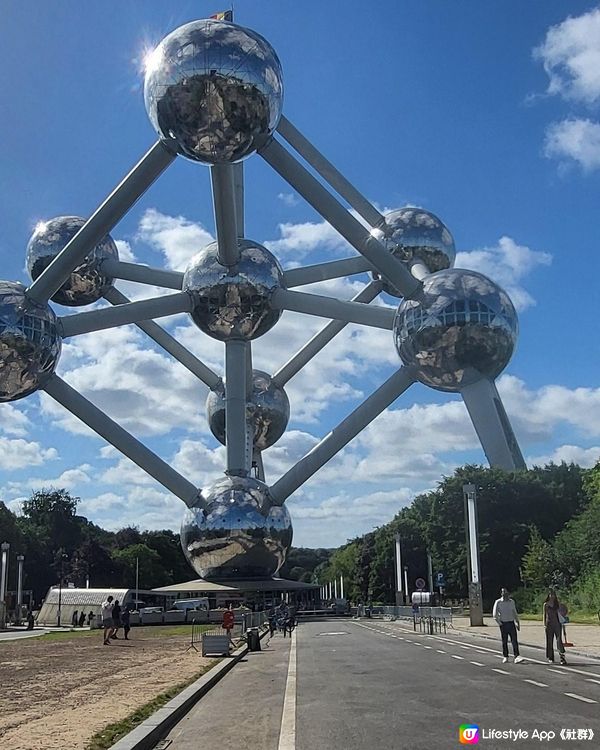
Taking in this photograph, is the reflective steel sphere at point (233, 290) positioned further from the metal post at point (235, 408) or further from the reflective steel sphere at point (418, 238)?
the reflective steel sphere at point (418, 238)

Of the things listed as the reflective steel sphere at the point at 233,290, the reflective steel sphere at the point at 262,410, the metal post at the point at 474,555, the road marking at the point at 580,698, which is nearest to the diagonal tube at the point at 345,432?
the reflective steel sphere at the point at 233,290

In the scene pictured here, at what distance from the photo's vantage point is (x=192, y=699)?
9570 millimetres

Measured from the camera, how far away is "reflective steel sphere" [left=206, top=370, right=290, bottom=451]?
22859 mm

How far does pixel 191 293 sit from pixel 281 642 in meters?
10.1

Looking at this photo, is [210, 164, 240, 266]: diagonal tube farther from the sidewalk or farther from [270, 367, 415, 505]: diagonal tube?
the sidewalk

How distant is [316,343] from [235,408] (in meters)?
4.09

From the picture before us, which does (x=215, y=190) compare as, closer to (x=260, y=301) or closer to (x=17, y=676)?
(x=260, y=301)

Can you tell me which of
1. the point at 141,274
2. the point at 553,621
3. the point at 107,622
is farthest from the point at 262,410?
the point at 553,621

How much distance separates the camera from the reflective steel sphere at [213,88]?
533 inches

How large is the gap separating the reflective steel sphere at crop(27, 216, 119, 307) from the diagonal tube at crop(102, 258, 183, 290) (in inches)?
9.9

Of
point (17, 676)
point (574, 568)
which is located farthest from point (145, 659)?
point (574, 568)

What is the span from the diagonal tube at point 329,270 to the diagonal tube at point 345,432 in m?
3.57

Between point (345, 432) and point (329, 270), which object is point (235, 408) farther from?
point (329, 270)

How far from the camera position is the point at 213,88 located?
13.6 m
